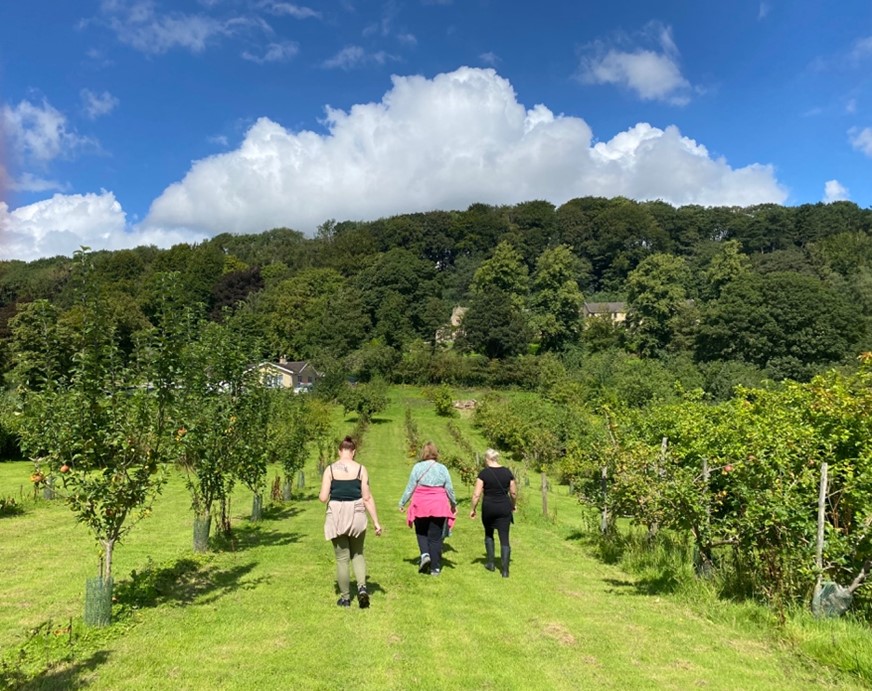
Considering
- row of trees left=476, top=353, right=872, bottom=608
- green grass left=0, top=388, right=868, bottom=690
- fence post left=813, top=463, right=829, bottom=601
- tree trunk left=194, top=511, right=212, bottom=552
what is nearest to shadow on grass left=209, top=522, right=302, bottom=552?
green grass left=0, top=388, right=868, bottom=690

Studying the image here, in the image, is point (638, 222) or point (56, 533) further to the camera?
point (638, 222)

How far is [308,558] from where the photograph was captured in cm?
904

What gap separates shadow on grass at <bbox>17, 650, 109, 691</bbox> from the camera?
14.6 feet

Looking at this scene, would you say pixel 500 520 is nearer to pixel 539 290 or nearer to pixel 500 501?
pixel 500 501

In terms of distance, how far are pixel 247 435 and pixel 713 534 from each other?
869 cm

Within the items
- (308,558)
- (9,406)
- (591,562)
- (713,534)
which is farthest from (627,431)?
(9,406)

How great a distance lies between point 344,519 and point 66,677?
9.19 feet

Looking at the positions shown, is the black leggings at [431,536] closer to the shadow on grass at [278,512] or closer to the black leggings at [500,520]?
the black leggings at [500,520]

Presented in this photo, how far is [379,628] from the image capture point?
19.1ft

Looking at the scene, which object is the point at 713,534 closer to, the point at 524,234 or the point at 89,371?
the point at 89,371

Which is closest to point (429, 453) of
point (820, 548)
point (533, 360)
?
point (820, 548)

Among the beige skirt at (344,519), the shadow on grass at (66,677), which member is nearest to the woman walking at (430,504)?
the beige skirt at (344,519)

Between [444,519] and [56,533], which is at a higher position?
[444,519]

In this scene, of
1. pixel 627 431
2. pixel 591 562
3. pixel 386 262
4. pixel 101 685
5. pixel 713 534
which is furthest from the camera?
pixel 386 262
